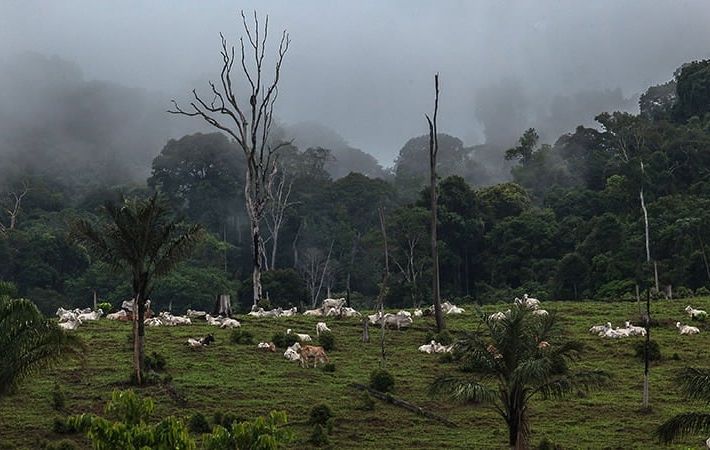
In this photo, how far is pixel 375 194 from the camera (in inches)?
3332

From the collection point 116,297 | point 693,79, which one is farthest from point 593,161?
point 116,297

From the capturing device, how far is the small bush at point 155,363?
2786cm

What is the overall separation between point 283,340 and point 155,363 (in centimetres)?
626

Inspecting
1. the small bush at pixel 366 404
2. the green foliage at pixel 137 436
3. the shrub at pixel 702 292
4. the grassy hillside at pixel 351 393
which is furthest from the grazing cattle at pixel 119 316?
the green foliage at pixel 137 436

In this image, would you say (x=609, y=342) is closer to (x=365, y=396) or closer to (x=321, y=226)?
(x=365, y=396)

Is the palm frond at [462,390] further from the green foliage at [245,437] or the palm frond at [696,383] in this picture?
the green foliage at [245,437]

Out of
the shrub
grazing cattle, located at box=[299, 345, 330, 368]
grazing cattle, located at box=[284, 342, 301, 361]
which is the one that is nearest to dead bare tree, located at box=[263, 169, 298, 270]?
the shrub

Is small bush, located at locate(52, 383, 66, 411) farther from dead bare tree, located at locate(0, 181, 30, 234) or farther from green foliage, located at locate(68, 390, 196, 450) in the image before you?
dead bare tree, located at locate(0, 181, 30, 234)

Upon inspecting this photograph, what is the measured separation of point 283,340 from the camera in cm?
3328

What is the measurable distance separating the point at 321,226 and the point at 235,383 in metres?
52.8

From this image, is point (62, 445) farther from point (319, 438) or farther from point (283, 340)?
point (283, 340)

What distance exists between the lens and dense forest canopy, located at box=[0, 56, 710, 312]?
5638 centimetres

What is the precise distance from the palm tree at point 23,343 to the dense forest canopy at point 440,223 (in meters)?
32.2

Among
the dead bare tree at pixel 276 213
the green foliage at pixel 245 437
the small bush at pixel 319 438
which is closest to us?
the green foliage at pixel 245 437
